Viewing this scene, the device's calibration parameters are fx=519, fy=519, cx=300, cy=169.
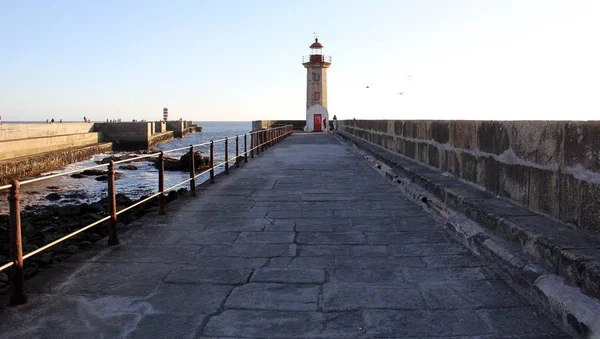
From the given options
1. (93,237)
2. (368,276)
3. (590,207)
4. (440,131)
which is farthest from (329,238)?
(93,237)

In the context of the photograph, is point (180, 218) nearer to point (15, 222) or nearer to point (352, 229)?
point (352, 229)

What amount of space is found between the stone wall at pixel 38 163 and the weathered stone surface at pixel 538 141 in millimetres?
19855

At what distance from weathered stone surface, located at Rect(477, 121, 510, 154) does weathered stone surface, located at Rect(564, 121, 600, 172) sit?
3.86 feet

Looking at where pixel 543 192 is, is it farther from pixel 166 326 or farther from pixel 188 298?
pixel 166 326

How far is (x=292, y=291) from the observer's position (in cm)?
381

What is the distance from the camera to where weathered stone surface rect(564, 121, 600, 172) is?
3617 mm

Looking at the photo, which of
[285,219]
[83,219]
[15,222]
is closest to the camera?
[15,222]

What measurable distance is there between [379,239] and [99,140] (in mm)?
40488

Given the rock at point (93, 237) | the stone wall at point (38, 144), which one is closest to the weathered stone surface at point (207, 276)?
the rock at point (93, 237)

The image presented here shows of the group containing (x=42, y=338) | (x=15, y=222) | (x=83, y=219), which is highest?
(x=15, y=222)

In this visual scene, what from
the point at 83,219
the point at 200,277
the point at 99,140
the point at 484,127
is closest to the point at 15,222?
the point at 200,277

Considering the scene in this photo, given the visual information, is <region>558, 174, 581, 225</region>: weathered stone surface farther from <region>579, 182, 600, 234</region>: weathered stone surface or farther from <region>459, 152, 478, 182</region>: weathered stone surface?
<region>459, 152, 478, 182</region>: weathered stone surface

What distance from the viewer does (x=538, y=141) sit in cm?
449

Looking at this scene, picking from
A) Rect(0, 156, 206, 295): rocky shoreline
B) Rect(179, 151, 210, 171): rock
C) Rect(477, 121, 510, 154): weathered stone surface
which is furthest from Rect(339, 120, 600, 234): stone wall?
Rect(179, 151, 210, 171): rock
